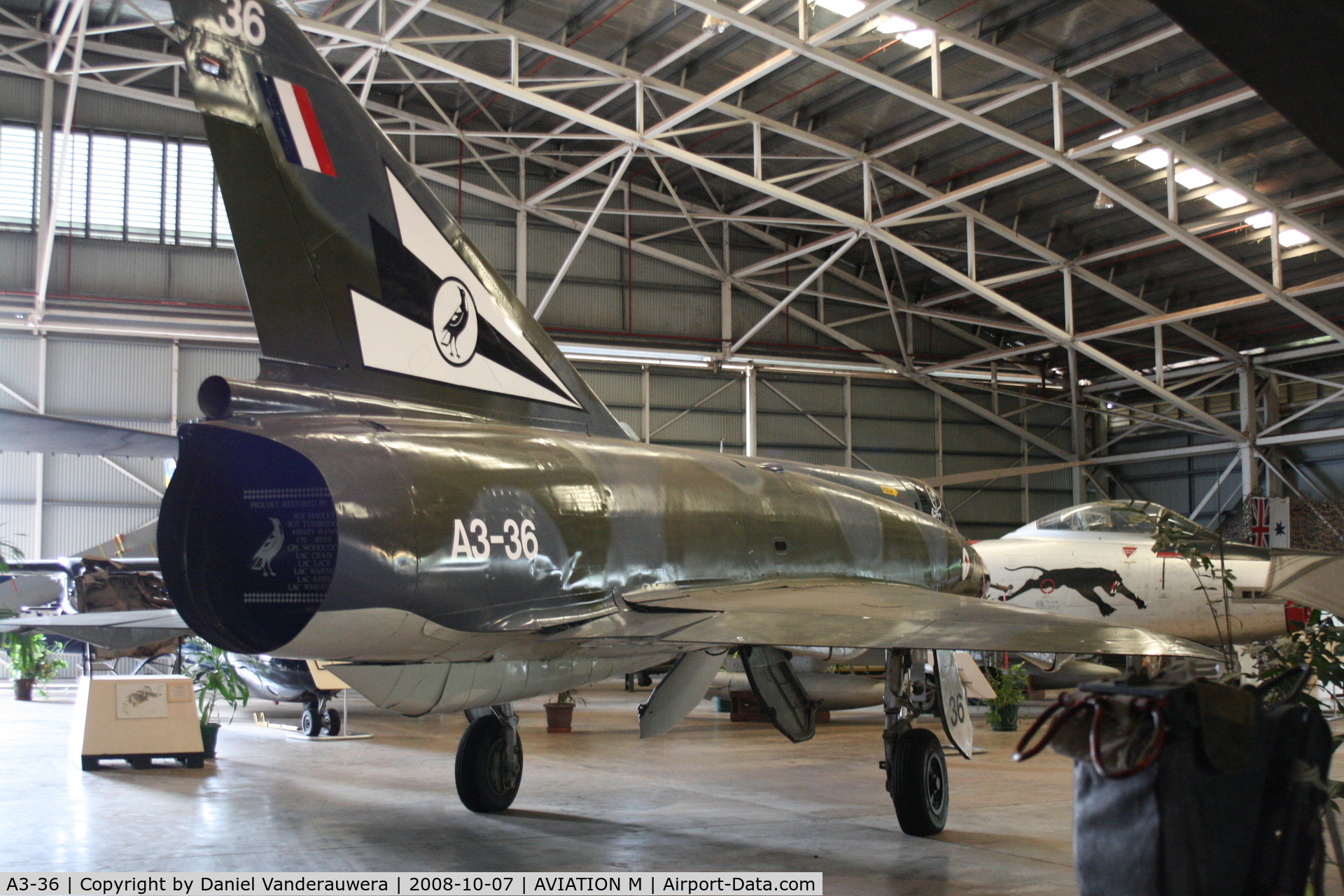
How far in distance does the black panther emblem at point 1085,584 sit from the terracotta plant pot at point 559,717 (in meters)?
5.43

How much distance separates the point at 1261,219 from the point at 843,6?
807cm

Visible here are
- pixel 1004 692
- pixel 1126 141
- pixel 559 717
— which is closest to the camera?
pixel 559 717

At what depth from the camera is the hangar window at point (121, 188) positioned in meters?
20.4

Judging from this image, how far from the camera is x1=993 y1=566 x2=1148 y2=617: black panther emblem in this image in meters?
13.4

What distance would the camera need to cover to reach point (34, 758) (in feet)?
30.6

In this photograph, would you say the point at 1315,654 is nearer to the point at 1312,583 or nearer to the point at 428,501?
the point at 1312,583

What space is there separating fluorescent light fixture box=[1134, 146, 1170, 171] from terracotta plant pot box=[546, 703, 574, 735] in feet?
36.8

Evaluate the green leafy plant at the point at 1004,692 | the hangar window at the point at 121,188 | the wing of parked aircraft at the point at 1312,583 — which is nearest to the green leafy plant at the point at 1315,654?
the wing of parked aircraft at the point at 1312,583

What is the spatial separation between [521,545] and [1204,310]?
1753 centimetres

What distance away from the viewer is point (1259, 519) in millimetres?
20953

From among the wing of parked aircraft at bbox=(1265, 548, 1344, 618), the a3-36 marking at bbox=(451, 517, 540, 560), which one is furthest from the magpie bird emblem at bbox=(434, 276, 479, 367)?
the wing of parked aircraft at bbox=(1265, 548, 1344, 618)

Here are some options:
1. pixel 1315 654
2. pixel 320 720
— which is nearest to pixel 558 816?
pixel 1315 654

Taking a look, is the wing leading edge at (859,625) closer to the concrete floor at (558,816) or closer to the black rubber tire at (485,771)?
the concrete floor at (558,816)

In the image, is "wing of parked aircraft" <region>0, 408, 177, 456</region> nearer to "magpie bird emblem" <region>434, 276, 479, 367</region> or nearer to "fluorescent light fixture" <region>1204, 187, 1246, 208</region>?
"magpie bird emblem" <region>434, 276, 479, 367</region>
